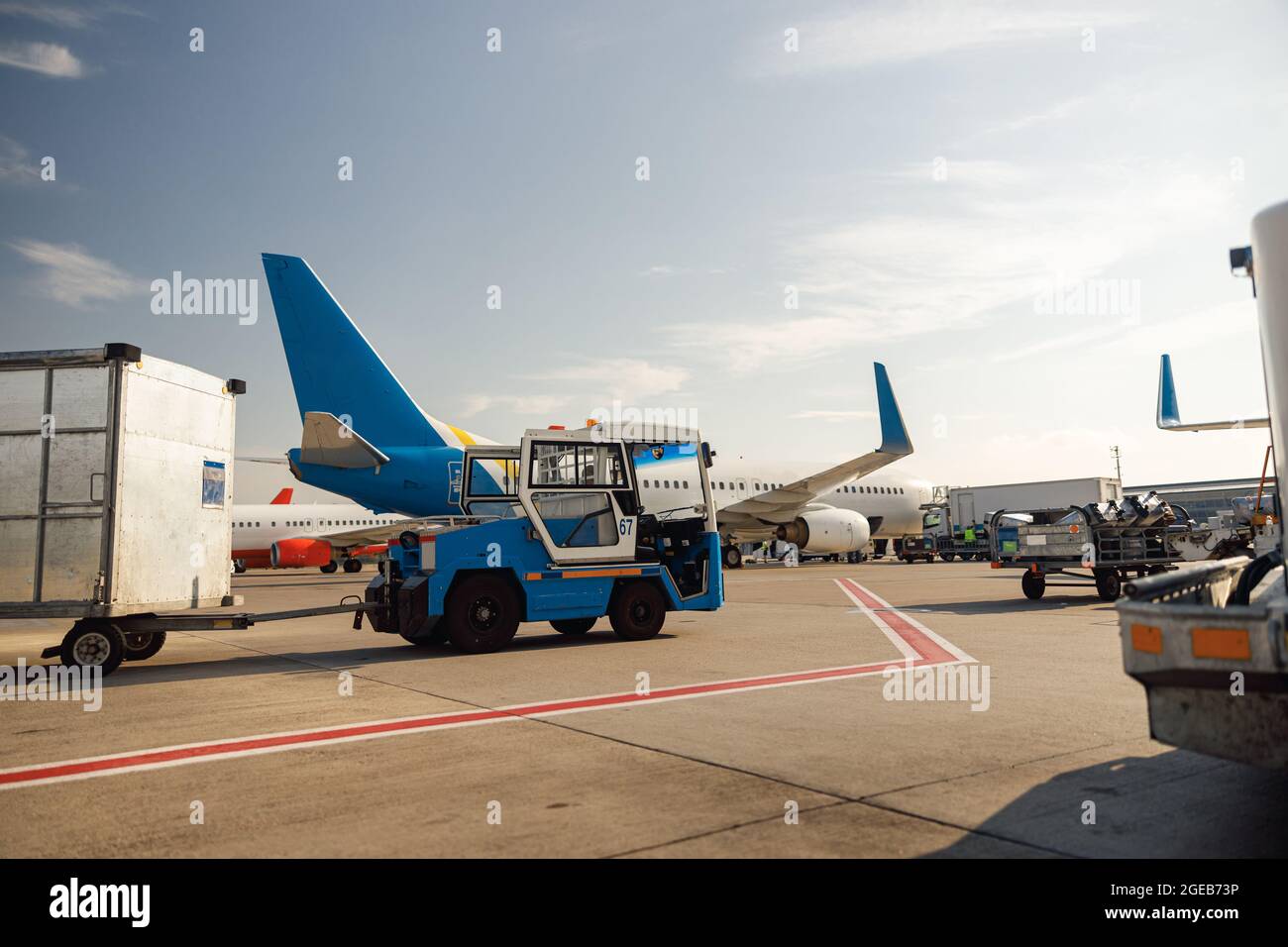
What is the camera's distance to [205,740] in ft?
19.0

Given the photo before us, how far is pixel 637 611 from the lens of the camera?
11281mm

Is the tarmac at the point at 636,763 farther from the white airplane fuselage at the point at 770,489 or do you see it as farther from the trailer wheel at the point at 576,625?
the white airplane fuselage at the point at 770,489

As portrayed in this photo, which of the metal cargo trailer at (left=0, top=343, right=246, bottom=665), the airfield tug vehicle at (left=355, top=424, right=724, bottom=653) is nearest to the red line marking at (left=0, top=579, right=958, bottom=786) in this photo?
the airfield tug vehicle at (left=355, top=424, right=724, bottom=653)

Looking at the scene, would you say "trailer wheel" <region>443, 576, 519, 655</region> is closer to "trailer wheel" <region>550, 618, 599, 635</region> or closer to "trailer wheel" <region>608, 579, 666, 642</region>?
"trailer wheel" <region>608, 579, 666, 642</region>

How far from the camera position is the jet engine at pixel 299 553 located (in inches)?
1620

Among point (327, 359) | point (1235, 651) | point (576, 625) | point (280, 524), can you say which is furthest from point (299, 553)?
point (1235, 651)

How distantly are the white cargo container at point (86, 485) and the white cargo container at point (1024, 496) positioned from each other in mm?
33930

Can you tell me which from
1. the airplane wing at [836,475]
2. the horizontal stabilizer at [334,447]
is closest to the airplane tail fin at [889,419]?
the airplane wing at [836,475]

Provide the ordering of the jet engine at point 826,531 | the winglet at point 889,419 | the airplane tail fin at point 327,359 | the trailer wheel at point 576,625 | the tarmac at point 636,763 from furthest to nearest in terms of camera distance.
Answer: the jet engine at point 826,531
the winglet at point 889,419
the airplane tail fin at point 327,359
the trailer wheel at point 576,625
the tarmac at point 636,763

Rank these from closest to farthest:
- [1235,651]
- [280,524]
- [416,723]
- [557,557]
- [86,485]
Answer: [1235,651], [416,723], [86,485], [557,557], [280,524]

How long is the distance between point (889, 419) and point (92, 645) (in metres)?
24.0

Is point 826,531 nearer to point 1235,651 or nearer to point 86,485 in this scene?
point 86,485

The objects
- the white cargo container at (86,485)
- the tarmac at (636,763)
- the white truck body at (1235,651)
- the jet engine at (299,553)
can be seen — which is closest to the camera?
the white truck body at (1235,651)
